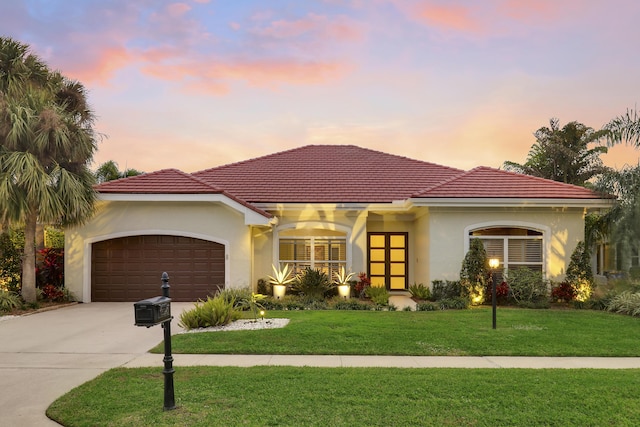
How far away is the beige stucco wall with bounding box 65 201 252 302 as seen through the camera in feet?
44.9

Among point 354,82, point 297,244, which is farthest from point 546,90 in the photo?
Answer: point 297,244

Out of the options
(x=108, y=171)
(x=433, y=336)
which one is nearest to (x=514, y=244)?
(x=433, y=336)

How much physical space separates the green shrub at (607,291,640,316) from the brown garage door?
36.0 ft

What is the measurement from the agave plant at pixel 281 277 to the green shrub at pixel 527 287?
21.6 feet

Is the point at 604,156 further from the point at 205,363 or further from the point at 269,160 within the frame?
the point at 205,363

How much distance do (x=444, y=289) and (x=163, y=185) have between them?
9.14m

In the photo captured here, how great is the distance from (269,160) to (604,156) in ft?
72.1

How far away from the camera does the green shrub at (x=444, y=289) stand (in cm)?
1334

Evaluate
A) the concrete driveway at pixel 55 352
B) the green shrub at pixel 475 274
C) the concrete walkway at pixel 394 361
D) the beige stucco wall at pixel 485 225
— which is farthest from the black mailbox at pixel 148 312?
the beige stucco wall at pixel 485 225

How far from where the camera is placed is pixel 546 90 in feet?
54.3

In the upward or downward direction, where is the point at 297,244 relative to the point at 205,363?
upward

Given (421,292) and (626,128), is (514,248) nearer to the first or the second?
(421,292)

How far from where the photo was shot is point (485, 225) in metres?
13.7

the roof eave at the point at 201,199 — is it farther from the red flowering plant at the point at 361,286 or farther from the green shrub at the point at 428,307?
the green shrub at the point at 428,307
